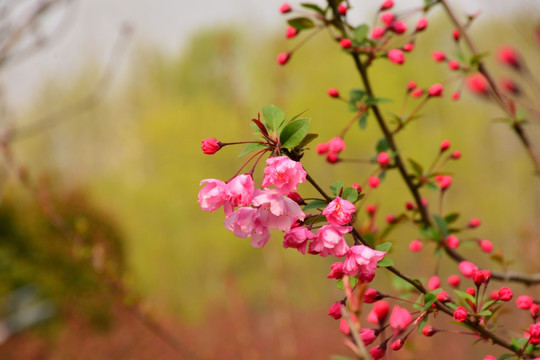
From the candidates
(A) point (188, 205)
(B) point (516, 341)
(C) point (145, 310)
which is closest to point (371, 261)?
(B) point (516, 341)

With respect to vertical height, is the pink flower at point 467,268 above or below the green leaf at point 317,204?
below

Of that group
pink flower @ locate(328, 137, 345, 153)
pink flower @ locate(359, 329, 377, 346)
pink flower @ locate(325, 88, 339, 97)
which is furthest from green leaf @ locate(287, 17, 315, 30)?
pink flower @ locate(359, 329, 377, 346)

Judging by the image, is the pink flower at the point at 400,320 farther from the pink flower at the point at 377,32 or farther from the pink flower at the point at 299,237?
the pink flower at the point at 377,32

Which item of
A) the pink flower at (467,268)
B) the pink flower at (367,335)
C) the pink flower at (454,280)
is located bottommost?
the pink flower at (454,280)

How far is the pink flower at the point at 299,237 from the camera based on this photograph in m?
0.76

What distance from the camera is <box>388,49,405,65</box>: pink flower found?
→ 127 cm

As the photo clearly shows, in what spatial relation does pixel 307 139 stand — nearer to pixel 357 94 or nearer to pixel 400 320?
pixel 400 320

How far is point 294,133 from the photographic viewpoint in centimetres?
79

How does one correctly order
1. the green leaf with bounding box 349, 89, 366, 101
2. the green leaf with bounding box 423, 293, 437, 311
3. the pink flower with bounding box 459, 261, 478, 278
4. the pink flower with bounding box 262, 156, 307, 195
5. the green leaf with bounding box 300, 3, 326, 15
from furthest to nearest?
the green leaf with bounding box 349, 89, 366, 101 < the green leaf with bounding box 300, 3, 326, 15 < the pink flower with bounding box 459, 261, 478, 278 < the green leaf with bounding box 423, 293, 437, 311 < the pink flower with bounding box 262, 156, 307, 195

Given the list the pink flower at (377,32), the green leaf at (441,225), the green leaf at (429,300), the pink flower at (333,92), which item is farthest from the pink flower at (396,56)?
the green leaf at (429,300)

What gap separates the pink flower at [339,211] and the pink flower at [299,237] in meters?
0.04

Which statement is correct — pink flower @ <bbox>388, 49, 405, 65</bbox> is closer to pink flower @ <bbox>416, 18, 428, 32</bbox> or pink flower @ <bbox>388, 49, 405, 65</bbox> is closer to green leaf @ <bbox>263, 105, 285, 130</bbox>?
pink flower @ <bbox>416, 18, 428, 32</bbox>

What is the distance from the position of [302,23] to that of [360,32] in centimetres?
15

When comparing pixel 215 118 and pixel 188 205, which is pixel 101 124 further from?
pixel 215 118
